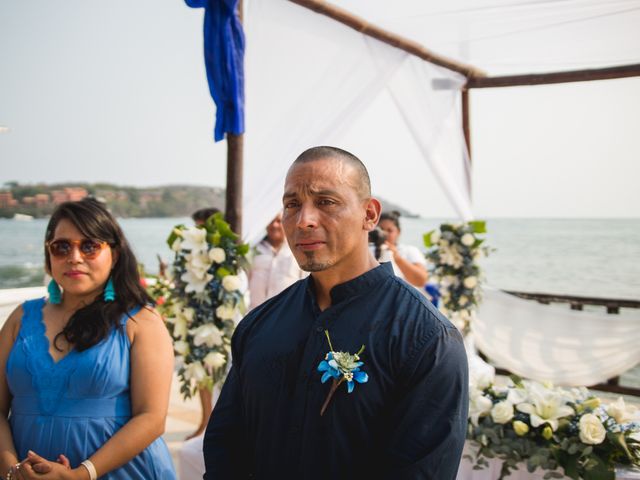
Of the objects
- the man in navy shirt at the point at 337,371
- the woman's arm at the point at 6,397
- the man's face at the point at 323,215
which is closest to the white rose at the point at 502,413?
the man in navy shirt at the point at 337,371

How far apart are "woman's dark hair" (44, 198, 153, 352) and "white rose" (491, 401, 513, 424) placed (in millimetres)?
1481

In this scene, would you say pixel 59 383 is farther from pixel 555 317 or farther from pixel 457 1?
pixel 555 317

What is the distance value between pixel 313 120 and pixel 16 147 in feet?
130

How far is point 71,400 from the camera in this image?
2166mm

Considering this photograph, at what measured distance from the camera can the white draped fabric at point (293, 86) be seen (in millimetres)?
→ 4281

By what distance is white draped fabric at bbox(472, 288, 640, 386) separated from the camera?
6535mm

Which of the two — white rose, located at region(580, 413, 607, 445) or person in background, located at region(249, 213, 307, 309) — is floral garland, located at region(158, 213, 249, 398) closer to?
person in background, located at region(249, 213, 307, 309)

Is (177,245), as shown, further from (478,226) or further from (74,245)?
(478,226)

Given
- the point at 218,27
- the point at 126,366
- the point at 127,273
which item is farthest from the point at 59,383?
the point at 218,27

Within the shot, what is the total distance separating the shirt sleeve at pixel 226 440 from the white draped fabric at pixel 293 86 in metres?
2.69

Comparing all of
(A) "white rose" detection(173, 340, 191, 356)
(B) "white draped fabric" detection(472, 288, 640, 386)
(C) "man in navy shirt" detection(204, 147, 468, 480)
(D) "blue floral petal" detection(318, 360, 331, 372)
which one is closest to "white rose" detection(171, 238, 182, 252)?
(A) "white rose" detection(173, 340, 191, 356)

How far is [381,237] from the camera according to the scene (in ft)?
16.9

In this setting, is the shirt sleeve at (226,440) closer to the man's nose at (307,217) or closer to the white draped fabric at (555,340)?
the man's nose at (307,217)

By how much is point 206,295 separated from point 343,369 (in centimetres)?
288
